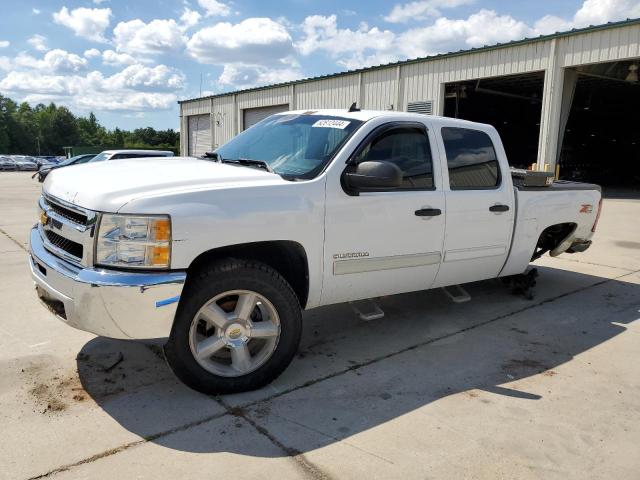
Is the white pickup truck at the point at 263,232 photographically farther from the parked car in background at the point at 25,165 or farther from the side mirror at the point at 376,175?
the parked car in background at the point at 25,165

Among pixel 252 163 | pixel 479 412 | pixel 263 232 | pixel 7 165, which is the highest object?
pixel 252 163

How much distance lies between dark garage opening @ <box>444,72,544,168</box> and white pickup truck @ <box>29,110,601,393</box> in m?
16.9

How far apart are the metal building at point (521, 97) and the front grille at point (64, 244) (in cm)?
1597

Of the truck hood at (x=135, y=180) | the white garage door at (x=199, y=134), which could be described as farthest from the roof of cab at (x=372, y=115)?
the white garage door at (x=199, y=134)

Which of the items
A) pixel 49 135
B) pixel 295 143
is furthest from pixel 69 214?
pixel 49 135

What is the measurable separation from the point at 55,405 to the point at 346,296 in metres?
2.04

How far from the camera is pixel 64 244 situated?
3340mm

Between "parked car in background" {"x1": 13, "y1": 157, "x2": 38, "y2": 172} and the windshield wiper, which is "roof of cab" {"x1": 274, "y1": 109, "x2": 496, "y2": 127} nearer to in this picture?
the windshield wiper

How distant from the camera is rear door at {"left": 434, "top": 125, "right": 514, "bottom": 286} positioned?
14.6 feet

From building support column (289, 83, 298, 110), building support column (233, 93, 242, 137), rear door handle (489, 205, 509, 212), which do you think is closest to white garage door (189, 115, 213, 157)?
building support column (233, 93, 242, 137)

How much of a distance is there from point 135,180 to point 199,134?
32.9 meters

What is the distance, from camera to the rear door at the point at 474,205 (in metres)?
4.46

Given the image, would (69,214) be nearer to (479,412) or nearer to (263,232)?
(263,232)

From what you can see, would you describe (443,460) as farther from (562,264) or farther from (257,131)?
(562,264)
